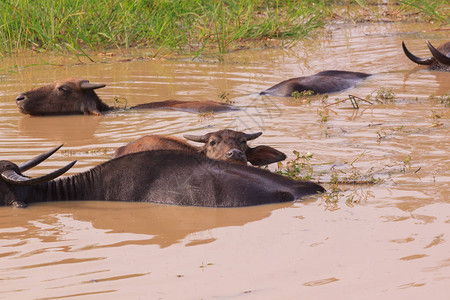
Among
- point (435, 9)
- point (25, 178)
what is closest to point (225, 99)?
point (25, 178)

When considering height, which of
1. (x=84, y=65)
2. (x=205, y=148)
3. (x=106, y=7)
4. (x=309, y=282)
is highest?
(x=106, y=7)

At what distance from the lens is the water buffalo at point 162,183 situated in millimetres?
4922

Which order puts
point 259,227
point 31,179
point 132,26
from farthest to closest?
point 132,26, point 31,179, point 259,227

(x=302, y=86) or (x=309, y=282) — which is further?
(x=302, y=86)

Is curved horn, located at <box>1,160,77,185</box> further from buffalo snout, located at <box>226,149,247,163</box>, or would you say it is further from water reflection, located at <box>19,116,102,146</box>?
water reflection, located at <box>19,116,102,146</box>

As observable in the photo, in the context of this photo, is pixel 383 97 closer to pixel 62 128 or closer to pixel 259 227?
pixel 62 128

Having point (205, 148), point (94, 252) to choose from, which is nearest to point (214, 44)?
point (205, 148)

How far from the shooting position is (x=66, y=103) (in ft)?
29.6

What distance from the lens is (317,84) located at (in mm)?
9250

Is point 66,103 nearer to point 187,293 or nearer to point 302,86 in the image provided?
point 302,86

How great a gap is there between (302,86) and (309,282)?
18.8 feet

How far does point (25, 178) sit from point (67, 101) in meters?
4.04

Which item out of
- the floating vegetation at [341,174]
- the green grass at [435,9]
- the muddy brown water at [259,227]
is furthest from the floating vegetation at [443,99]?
the green grass at [435,9]

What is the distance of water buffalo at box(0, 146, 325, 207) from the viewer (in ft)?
16.1
